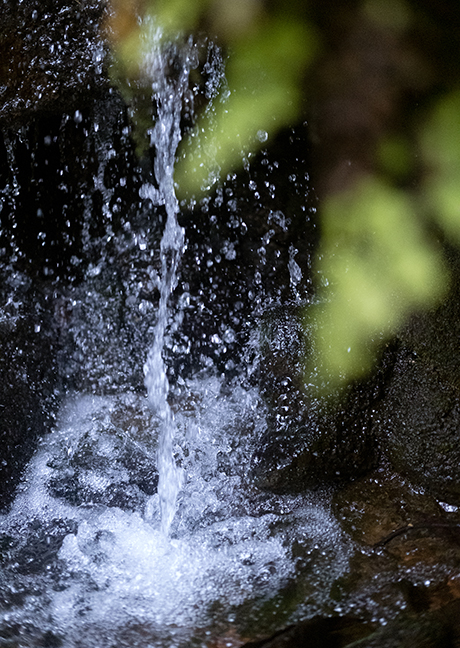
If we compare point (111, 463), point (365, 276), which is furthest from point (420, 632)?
point (111, 463)

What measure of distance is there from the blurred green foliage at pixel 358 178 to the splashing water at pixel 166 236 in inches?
2.6

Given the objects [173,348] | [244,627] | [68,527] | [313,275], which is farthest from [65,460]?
[313,275]

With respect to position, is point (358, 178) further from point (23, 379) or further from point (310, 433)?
point (23, 379)

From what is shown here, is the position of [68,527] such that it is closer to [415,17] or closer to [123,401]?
[123,401]

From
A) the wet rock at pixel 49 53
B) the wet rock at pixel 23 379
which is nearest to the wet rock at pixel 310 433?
the wet rock at pixel 23 379

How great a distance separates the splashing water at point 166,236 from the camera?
1.64 metres

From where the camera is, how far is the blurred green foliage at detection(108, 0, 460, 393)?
1515 millimetres

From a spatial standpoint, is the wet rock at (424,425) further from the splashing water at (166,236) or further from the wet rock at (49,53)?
the wet rock at (49,53)

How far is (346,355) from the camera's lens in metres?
1.67

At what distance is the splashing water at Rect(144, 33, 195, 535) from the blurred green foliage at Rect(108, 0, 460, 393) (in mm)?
67

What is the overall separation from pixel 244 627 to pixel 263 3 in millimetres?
1449

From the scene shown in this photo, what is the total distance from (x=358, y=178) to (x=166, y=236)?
593 mm

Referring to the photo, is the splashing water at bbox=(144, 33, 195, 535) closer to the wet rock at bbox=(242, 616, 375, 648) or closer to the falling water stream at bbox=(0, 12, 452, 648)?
the falling water stream at bbox=(0, 12, 452, 648)

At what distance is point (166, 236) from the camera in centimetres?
183
